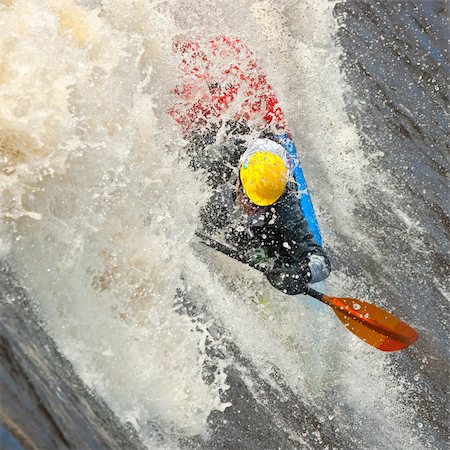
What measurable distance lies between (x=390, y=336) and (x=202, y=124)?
1.79 m

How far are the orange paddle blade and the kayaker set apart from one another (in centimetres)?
42

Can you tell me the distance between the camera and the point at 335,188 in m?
4.00

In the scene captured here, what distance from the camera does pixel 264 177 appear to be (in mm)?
2967

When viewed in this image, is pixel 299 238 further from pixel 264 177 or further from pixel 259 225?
pixel 264 177

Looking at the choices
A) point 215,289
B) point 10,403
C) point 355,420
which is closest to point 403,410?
point 355,420

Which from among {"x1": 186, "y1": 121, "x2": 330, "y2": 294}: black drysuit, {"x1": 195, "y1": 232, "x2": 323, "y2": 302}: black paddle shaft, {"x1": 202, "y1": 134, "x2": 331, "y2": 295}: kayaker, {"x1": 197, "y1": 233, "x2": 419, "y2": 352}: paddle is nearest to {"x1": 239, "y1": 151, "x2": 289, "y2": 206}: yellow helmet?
{"x1": 202, "y1": 134, "x2": 331, "y2": 295}: kayaker

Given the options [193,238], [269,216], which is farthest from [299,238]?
[193,238]

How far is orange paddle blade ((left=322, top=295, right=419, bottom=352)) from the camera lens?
351 cm

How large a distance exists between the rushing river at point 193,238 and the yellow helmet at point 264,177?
0.53m

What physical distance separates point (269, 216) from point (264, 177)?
0.32 m

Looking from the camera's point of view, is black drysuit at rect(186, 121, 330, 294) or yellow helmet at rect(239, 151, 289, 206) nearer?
yellow helmet at rect(239, 151, 289, 206)

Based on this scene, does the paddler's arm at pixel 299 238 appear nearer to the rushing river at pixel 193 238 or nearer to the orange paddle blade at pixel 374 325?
the orange paddle blade at pixel 374 325

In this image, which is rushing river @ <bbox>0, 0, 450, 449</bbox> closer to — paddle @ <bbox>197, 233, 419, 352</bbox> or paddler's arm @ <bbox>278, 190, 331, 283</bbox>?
paddle @ <bbox>197, 233, 419, 352</bbox>

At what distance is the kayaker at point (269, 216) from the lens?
302 cm
